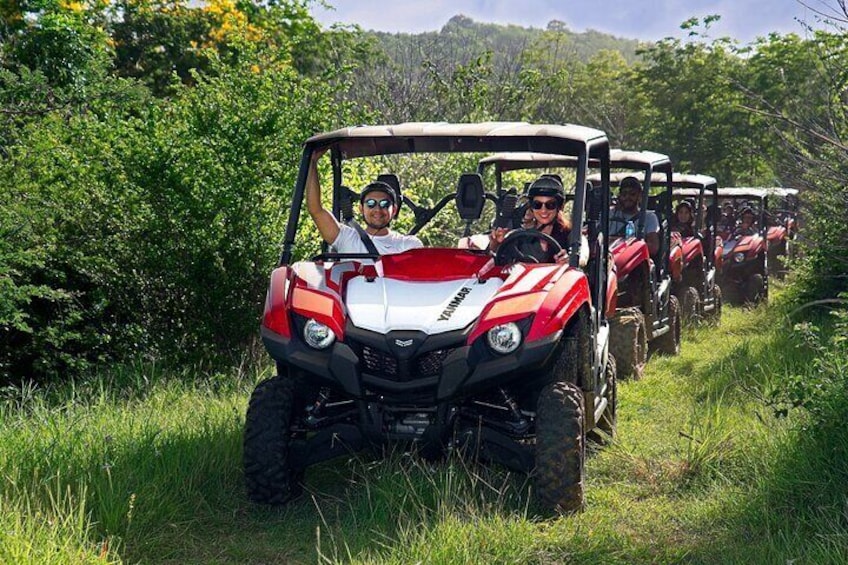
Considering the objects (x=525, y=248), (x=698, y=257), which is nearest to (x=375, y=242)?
(x=525, y=248)

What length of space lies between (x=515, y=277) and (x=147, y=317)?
3911 mm

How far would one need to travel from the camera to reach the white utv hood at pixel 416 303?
16.5ft

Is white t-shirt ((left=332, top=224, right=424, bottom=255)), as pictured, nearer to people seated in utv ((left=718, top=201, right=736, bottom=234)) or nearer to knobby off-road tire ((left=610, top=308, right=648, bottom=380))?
knobby off-road tire ((left=610, top=308, right=648, bottom=380))

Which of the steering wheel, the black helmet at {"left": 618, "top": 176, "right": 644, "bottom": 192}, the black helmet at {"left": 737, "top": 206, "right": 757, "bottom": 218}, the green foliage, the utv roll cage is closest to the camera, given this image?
the green foliage

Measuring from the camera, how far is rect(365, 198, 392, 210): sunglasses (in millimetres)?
6441

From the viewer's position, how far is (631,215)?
10344 mm

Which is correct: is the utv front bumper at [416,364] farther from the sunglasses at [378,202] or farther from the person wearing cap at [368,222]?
the sunglasses at [378,202]

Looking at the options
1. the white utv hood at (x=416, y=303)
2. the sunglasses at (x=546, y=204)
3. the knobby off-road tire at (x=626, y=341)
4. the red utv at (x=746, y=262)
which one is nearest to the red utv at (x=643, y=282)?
the knobby off-road tire at (x=626, y=341)

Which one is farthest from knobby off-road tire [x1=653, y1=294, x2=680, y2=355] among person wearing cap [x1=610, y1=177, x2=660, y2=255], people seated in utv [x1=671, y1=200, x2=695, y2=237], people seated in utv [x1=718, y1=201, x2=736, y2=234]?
people seated in utv [x1=718, y1=201, x2=736, y2=234]

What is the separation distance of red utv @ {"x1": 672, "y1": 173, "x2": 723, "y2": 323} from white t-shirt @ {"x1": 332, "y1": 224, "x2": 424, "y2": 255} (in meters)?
5.79

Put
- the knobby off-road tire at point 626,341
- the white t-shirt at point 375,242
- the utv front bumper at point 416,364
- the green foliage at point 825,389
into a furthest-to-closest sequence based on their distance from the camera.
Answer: the knobby off-road tire at point 626,341 < the white t-shirt at point 375,242 < the green foliage at point 825,389 < the utv front bumper at point 416,364

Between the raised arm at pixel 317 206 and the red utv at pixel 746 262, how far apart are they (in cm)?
882

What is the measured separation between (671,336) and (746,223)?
5.46 m

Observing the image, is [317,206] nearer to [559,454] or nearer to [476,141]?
[476,141]
